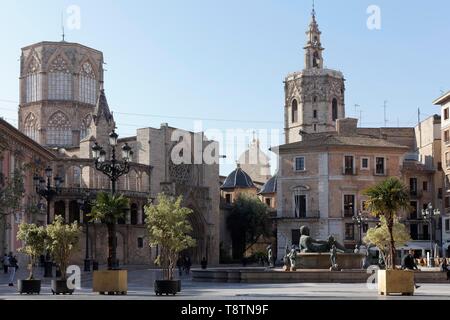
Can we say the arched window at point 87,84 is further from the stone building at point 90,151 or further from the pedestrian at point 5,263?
the pedestrian at point 5,263

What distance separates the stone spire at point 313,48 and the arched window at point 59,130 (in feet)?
109

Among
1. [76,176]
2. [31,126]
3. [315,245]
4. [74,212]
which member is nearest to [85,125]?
[31,126]

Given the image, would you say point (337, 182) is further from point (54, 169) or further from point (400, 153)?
point (54, 169)

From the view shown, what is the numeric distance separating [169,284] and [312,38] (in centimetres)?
8423

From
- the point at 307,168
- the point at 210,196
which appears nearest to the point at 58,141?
the point at 210,196

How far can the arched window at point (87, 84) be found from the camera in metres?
85.2

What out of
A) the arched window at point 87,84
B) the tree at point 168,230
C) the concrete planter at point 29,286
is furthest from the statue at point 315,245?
the arched window at point 87,84

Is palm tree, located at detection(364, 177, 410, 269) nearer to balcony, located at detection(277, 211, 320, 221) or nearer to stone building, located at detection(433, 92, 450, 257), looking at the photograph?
balcony, located at detection(277, 211, 320, 221)

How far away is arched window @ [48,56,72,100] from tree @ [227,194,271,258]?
801 inches

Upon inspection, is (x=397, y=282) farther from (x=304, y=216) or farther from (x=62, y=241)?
(x=304, y=216)

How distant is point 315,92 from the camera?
10312 cm

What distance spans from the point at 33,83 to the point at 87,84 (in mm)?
5379

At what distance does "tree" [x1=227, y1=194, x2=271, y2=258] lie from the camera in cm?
7794

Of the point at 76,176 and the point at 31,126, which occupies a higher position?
the point at 31,126
